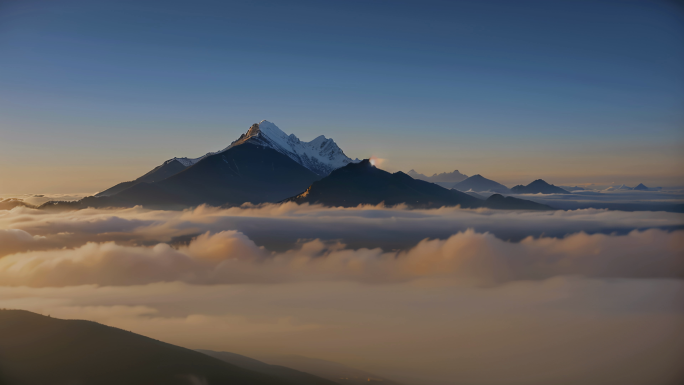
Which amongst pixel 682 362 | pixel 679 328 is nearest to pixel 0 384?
pixel 682 362

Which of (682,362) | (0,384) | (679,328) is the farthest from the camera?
(0,384)

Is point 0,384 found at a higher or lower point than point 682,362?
lower

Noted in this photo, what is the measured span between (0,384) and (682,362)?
19122 centimetres

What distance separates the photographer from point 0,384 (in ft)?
400

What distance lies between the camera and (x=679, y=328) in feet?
325

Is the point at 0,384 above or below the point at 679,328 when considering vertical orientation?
below

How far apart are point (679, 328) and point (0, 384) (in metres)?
201

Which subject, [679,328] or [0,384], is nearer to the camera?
[679,328]

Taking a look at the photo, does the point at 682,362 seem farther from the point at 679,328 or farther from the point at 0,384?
the point at 0,384

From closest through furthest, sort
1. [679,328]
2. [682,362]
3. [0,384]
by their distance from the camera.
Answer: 1. [682,362]
2. [679,328]
3. [0,384]

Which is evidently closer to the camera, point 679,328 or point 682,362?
point 682,362

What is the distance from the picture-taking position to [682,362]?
8569 centimetres

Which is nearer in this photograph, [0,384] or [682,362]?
[682,362]
